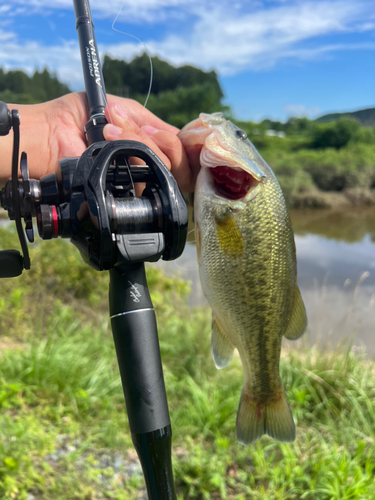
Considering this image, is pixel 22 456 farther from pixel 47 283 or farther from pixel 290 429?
pixel 47 283

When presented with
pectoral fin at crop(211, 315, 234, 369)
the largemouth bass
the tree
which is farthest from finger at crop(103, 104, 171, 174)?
the tree

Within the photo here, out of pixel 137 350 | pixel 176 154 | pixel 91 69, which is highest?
pixel 91 69

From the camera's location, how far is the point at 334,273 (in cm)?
1172

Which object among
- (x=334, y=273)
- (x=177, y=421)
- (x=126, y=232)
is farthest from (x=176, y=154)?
(x=334, y=273)

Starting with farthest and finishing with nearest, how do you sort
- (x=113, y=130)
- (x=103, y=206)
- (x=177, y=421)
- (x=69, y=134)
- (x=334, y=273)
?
(x=334, y=273) → (x=177, y=421) → (x=69, y=134) → (x=113, y=130) → (x=103, y=206)

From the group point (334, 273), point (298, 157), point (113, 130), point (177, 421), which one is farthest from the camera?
point (298, 157)

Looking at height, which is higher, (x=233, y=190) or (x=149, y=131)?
(x=149, y=131)

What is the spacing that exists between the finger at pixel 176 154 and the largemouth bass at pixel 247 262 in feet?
0.24

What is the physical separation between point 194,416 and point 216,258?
2324mm

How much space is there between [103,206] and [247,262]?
28.3 inches

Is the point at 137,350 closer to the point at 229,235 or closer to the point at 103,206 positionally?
the point at 103,206

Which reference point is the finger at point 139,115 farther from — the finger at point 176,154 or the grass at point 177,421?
the grass at point 177,421

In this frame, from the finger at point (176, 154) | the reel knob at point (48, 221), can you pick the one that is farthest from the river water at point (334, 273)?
the reel knob at point (48, 221)

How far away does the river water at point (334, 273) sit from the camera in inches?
215
